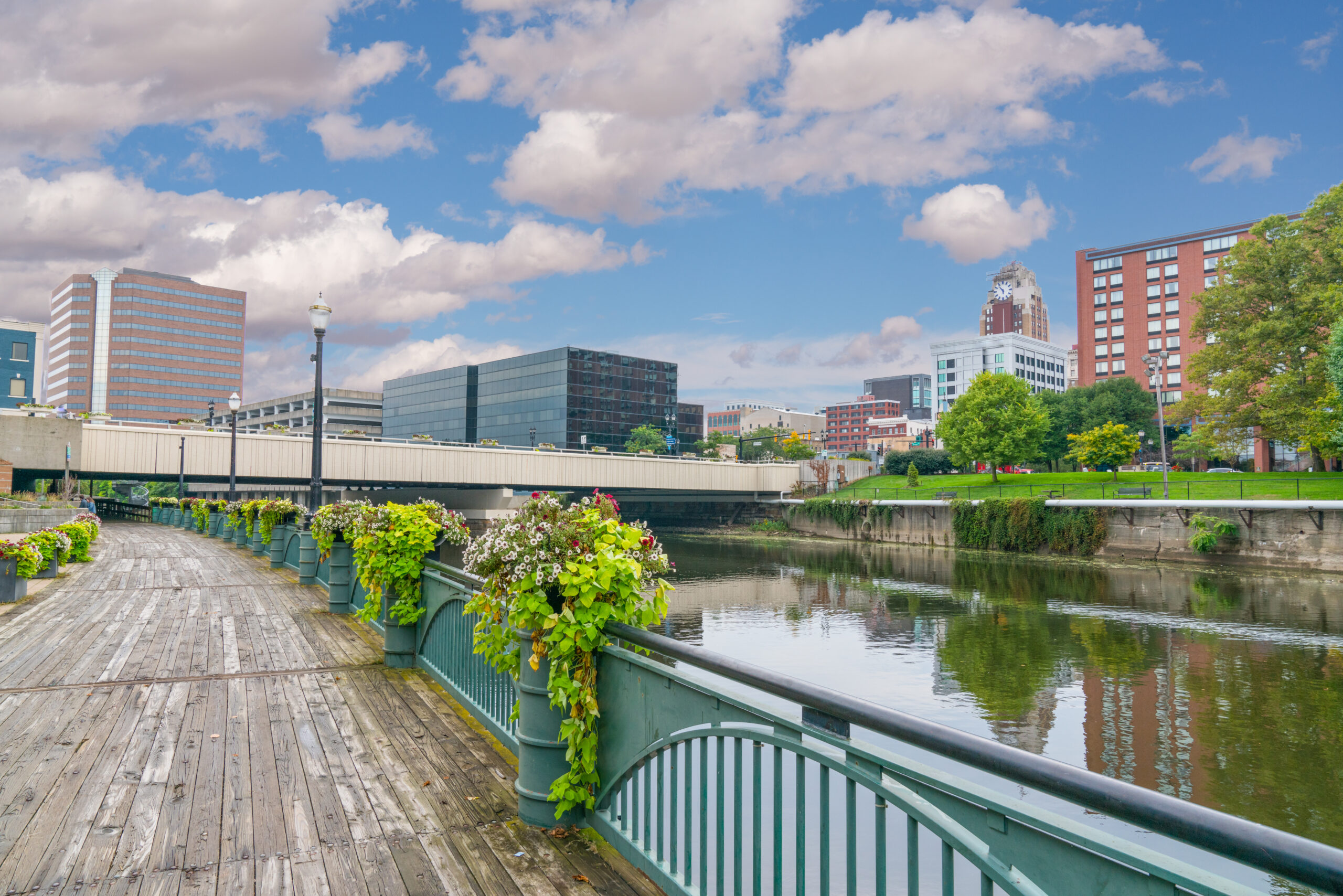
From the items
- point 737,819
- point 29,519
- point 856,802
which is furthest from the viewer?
point 29,519

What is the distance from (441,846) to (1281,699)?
1524cm

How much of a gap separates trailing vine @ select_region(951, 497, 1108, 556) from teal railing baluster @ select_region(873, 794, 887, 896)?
41.7m

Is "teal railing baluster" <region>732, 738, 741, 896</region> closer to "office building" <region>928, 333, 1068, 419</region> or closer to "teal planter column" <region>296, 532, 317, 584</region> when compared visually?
"teal planter column" <region>296, 532, 317, 584</region>

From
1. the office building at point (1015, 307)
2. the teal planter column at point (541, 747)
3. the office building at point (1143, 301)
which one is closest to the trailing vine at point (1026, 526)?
the teal planter column at point (541, 747)

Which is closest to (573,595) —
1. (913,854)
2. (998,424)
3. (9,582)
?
(913,854)

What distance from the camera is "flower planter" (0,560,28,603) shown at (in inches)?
483

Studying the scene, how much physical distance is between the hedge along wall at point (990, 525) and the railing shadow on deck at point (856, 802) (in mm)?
38514

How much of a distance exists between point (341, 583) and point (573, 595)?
27.7 ft

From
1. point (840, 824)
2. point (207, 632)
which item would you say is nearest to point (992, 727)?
point (840, 824)

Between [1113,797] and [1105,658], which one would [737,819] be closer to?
[1113,797]

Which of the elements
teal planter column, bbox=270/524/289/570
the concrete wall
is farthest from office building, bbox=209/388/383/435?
teal planter column, bbox=270/524/289/570

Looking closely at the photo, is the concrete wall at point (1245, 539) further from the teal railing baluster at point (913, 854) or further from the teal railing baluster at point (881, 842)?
the teal railing baluster at point (913, 854)

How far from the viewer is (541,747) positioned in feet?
14.3

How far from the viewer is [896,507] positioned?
5234 cm
